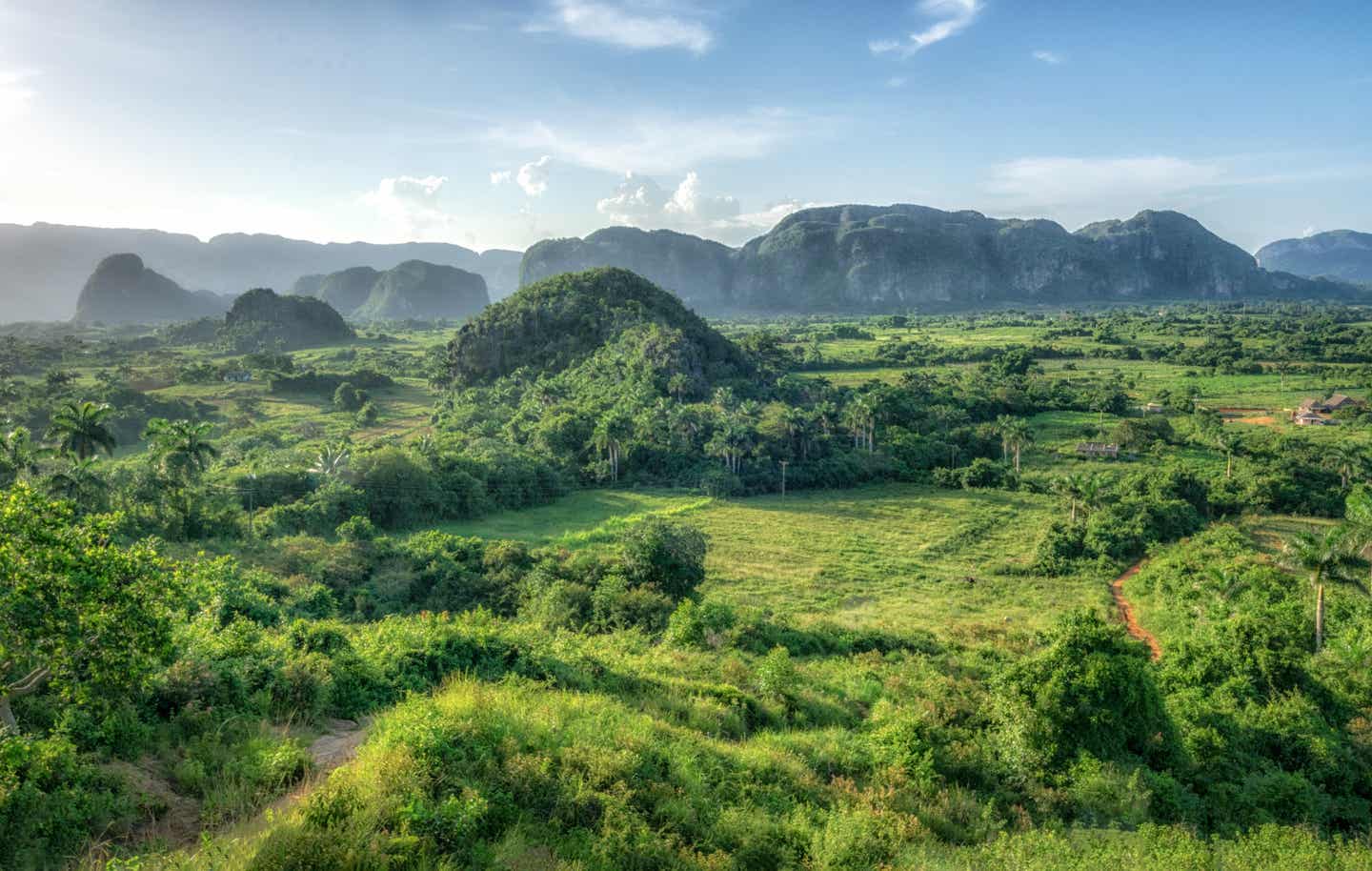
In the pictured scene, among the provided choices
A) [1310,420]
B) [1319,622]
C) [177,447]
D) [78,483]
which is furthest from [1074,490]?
[78,483]

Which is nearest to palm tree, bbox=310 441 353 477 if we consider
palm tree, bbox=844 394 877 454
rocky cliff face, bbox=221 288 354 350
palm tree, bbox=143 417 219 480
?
palm tree, bbox=143 417 219 480

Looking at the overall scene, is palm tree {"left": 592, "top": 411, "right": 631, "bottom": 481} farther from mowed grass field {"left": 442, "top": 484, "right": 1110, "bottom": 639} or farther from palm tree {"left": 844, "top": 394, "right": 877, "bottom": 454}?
palm tree {"left": 844, "top": 394, "right": 877, "bottom": 454}

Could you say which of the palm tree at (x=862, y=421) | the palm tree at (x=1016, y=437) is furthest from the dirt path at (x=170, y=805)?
the palm tree at (x=862, y=421)

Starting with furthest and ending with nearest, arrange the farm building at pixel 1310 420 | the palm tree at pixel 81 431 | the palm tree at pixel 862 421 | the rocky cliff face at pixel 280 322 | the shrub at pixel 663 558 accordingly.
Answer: the rocky cliff face at pixel 280 322 → the palm tree at pixel 862 421 → the farm building at pixel 1310 420 → the palm tree at pixel 81 431 → the shrub at pixel 663 558

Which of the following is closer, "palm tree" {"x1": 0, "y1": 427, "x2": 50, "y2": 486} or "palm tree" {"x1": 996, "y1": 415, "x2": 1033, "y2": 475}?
"palm tree" {"x1": 0, "y1": 427, "x2": 50, "y2": 486}

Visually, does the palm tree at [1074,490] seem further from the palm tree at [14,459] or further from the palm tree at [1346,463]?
the palm tree at [14,459]

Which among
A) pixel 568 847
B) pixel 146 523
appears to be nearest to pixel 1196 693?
pixel 568 847

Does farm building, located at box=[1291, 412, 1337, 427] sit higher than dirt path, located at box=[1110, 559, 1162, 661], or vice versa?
farm building, located at box=[1291, 412, 1337, 427]
